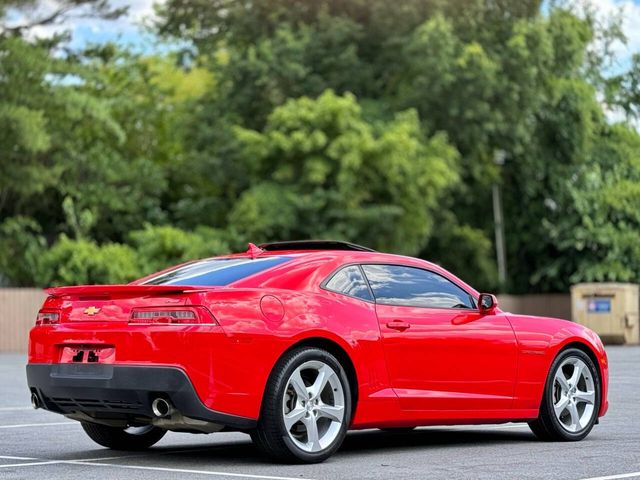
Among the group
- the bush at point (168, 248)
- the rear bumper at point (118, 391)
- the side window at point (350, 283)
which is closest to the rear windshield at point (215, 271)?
the side window at point (350, 283)

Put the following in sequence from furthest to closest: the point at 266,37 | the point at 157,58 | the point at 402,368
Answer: the point at 157,58 → the point at 266,37 → the point at 402,368

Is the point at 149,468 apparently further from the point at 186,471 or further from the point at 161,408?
the point at 161,408

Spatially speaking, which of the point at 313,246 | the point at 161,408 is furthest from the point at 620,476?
the point at 313,246

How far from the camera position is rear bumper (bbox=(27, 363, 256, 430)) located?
30.1ft

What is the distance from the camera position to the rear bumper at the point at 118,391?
9.18 metres

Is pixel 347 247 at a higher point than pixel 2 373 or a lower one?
higher

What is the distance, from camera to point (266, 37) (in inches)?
1937

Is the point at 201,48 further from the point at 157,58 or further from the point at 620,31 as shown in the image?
the point at 620,31

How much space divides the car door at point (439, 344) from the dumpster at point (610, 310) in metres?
30.1

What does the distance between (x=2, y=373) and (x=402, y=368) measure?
51.2 feet

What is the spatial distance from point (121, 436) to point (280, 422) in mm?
1883

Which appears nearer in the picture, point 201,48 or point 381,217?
point 381,217

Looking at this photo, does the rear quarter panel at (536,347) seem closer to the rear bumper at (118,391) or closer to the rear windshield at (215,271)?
the rear windshield at (215,271)

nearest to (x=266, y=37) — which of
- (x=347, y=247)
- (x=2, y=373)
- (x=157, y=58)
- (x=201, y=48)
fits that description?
(x=201, y=48)
